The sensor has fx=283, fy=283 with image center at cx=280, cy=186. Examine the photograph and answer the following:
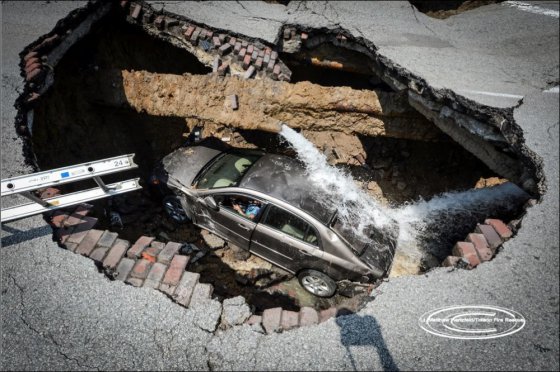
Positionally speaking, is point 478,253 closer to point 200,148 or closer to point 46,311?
point 46,311

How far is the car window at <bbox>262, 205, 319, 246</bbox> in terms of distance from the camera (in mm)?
3844

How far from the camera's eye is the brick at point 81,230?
299 cm

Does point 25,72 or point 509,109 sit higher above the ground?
point 509,109

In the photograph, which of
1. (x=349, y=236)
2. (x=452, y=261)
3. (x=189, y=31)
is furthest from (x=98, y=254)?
(x=189, y=31)

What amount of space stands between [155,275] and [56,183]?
1.33 meters

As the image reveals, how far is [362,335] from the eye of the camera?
7.85ft

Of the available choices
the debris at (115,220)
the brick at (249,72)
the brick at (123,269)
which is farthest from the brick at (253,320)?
the brick at (249,72)

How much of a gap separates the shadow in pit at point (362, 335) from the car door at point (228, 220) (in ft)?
6.49

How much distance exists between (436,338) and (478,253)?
3.18ft

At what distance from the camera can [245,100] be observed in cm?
588

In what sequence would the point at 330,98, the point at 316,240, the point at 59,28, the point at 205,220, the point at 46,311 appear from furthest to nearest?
the point at 330,98 < the point at 59,28 < the point at 205,220 < the point at 316,240 < the point at 46,311

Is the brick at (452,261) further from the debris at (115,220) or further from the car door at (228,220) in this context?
the debris at (115,220)

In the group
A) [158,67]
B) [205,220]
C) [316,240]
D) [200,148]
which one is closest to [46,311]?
[205,220]

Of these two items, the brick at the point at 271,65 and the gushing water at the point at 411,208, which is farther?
the brick at the point at 271,65
